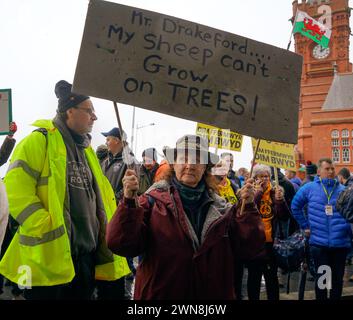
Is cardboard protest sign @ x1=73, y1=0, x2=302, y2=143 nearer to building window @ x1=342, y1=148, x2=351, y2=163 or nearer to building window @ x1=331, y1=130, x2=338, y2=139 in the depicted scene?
building window @ x1=331, y1=130, x2=338, y2=139

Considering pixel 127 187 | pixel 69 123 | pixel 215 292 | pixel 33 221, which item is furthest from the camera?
pixel 69 123

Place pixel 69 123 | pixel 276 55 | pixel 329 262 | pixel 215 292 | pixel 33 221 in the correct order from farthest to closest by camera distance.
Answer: pixel 329 262 < pixel 69 123 < pixel 276 55 < pixel 33 221 < pixel 215 292

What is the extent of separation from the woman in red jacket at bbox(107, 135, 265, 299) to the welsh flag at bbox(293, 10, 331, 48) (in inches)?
116

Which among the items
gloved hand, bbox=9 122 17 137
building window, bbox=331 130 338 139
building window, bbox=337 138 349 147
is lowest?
gloved hand, bbox=9 122 17 137

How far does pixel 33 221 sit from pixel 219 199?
1190mm

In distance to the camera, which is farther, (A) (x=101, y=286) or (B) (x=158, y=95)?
(A) (x=101, y=286)

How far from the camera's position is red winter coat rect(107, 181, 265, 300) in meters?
2.14

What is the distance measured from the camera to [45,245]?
93.4 inches

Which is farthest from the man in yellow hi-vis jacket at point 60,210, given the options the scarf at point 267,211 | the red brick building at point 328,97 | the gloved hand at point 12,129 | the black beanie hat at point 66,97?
the red brick building at point 328,97

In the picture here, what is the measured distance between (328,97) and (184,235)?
48140mm

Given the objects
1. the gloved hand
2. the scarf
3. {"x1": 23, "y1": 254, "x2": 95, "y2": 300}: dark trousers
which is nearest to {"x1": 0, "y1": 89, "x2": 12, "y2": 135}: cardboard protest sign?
the gloved hand

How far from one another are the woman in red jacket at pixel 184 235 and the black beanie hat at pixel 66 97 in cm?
90
